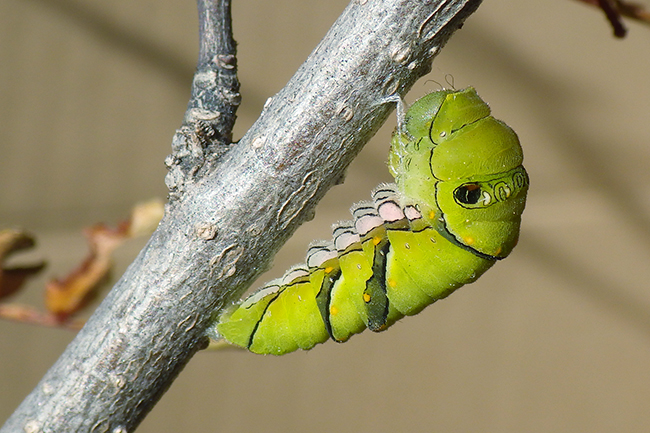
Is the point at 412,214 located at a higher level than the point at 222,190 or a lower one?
higher

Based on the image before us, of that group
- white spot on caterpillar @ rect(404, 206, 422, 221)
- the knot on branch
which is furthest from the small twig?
the knot on branch

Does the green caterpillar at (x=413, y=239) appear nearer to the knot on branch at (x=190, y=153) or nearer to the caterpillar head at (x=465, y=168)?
the caterpillar head at (x=465, y=168)

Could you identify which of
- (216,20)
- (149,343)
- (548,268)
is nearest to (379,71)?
(216,20)

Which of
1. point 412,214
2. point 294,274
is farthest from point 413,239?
point 294,274

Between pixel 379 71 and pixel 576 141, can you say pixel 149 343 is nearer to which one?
pixel 379 71

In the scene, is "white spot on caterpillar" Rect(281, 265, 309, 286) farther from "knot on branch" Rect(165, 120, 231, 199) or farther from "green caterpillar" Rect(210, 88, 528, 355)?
"knot on branch" Rect(165, 120, 231, 199)

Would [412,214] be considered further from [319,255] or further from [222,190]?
[222,190]

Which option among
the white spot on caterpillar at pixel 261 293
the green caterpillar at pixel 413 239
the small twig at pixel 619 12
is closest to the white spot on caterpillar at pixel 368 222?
the green caterpillar at pixel 413 239
